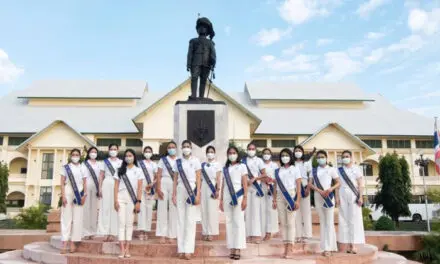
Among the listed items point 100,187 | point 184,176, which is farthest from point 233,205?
point 100,187

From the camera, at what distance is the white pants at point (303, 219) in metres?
7.84

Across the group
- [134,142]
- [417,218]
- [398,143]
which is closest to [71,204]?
[417,218]

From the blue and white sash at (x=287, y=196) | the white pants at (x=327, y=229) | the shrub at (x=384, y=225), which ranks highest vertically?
the blue and white sash at (x=287, y=196)

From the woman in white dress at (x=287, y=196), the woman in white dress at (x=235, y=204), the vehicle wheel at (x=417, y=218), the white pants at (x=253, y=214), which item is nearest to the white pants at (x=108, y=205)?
the woman in white dress at (x=235, y=204)

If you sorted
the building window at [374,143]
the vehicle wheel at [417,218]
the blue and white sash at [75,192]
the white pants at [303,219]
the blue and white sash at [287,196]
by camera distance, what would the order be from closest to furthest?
the blue and white sash at [287,196] < the blue and white sash at [75,192] < the white pants at [303,219] < the vehicle wheel at [417,218] < the building window at [374,143]

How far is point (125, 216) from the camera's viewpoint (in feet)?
21.6

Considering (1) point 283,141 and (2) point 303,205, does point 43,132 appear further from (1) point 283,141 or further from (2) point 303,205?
(2) point 303,205

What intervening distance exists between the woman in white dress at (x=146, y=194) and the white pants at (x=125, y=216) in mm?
1292

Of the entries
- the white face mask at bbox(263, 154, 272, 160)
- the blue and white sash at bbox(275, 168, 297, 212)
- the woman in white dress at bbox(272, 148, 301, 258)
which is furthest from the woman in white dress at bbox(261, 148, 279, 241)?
the blue and white sash at bbox(275, 168, 297, 212)

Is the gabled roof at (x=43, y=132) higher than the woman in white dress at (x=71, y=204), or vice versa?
the gabled roof at (x=43, y=132)

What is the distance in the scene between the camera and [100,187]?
25.8 ft

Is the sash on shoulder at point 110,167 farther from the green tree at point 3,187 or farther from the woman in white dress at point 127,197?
the green tree at point 3,187

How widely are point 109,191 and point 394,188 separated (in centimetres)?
2333

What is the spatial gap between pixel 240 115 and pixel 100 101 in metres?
19.3
